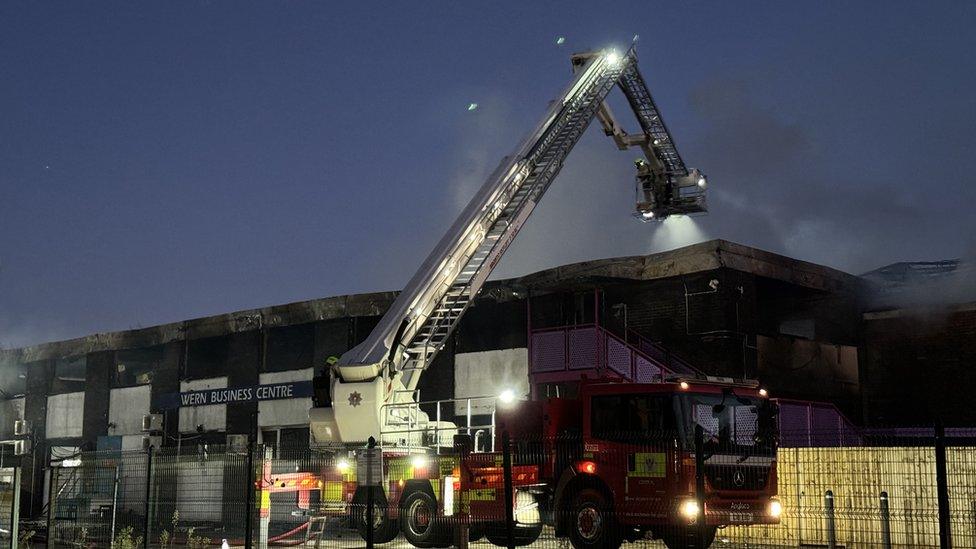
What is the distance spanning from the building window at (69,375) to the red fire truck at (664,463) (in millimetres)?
30583

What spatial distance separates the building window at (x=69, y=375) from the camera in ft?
139

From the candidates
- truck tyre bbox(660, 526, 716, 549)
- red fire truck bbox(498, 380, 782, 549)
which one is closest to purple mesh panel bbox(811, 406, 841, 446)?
red fire truck bbox(498, 380, 782, 549)

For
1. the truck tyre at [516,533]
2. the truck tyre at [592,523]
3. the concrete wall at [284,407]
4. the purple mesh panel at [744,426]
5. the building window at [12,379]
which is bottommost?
the truck tyre at [516,533]

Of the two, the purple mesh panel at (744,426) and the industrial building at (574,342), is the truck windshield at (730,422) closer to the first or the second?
the purple mesh panel at (744,426)

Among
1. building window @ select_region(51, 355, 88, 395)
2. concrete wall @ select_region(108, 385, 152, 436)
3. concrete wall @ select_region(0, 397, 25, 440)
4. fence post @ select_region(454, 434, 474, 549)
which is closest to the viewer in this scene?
fence post @ select_region(454, 434, 474, 549)

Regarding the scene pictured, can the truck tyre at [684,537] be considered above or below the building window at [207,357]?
below

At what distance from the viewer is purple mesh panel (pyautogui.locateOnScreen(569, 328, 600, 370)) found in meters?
26.3

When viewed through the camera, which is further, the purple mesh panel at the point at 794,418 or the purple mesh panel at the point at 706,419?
the purple mesh panel at the point at 794,418

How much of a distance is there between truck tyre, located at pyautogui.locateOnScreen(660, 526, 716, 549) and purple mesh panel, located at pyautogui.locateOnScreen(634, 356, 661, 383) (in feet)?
30.0

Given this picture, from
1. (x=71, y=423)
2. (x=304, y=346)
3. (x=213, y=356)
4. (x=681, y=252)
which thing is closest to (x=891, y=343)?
(x=681, y=252)

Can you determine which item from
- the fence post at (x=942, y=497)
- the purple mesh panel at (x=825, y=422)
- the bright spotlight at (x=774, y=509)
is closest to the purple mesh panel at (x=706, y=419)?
the bright spotlight at (x=774, y=509)

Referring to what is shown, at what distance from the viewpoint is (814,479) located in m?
19.2

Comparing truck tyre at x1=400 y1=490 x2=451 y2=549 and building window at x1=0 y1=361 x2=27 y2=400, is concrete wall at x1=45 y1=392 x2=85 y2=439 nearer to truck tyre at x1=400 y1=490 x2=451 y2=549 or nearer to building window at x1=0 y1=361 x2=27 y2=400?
building window at x1=0 y1=361 x2=27 y2=400

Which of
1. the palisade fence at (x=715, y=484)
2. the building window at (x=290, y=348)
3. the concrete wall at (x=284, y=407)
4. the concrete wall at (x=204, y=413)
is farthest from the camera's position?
the concrete wall at (x=204, y=413)
